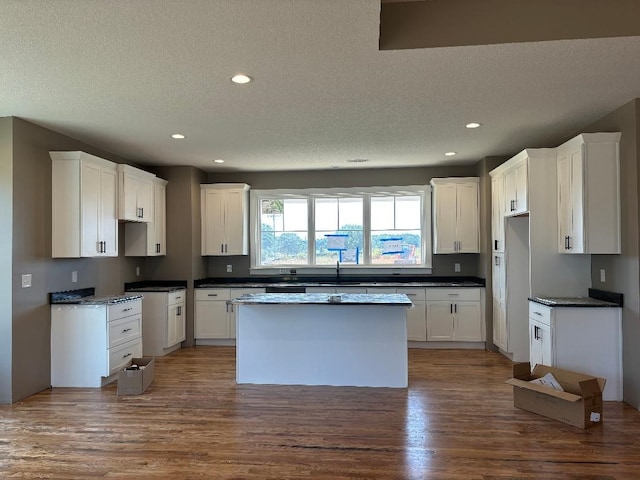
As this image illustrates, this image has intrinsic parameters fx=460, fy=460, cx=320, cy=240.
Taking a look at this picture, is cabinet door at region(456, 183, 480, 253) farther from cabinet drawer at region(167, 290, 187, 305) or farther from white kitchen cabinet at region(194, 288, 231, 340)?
cabinet drawer at region(167, 290, 187, 305)

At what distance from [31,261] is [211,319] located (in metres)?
2.70

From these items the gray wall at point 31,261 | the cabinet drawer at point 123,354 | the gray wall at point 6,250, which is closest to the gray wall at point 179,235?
the cabinet drawer at point 123,354

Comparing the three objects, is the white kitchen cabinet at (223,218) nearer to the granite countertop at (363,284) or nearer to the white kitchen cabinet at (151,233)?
the granite countertop at (363,284)

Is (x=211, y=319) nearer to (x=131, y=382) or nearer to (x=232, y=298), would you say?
(x=232, y=298)

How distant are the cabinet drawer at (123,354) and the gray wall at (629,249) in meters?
4.74

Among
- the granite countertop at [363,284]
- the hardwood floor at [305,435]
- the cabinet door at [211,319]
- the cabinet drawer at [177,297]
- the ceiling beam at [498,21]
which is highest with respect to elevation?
the ceiling beam at [498,21]

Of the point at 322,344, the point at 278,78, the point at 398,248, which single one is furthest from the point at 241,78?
the point at 398,248

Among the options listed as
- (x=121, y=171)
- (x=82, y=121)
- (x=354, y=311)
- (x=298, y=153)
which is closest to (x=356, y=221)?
(x=298, y=153)

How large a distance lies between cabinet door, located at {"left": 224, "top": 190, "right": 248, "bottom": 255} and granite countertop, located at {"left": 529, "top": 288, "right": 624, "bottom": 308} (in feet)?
13.4

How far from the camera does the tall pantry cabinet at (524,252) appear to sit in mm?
4633

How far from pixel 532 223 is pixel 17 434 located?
4847mm

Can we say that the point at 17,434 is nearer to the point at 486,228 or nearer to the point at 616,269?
the point at 616,269

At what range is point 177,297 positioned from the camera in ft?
20.6

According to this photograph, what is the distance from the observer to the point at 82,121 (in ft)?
14.0
